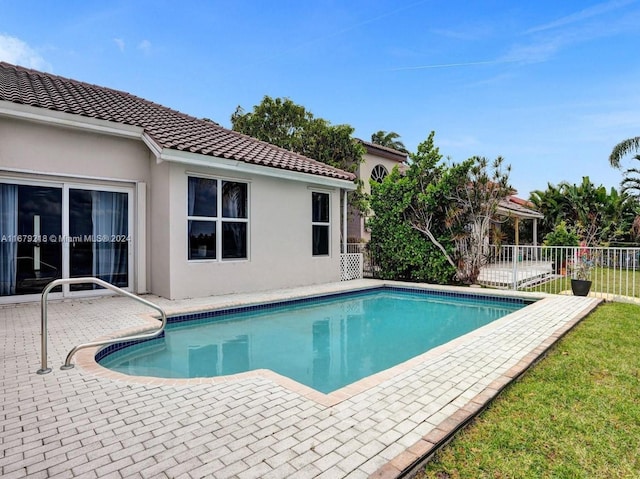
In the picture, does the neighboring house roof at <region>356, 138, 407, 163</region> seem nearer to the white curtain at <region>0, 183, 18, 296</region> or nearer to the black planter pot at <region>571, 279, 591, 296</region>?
the black planter pot at <region>571, 279, 591, 296</region>

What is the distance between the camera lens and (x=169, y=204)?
10.3 meters

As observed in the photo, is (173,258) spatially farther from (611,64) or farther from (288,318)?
(611,64)

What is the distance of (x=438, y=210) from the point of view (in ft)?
47.8

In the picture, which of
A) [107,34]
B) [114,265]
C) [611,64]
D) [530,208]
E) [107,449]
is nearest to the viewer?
[107,449]

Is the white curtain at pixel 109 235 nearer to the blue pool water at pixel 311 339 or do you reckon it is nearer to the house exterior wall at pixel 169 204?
the house exterior wall at pixel 169 204

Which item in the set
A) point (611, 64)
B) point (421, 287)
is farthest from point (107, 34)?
point (611, 64)

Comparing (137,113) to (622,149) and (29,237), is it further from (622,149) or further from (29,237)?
(622,149)

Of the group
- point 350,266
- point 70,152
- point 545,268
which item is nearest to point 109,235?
point 70,152

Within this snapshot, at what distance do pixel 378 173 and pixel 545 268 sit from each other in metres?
12.4

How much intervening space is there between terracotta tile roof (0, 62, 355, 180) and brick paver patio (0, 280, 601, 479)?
643 centimetres

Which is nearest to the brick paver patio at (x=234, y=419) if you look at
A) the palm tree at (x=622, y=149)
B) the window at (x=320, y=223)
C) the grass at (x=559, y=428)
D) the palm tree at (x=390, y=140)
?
the grass at (x=559, y=428)

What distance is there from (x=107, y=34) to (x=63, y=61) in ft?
14.3

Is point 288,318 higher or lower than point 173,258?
lower

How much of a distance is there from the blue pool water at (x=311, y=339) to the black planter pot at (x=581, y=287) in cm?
A: 177
